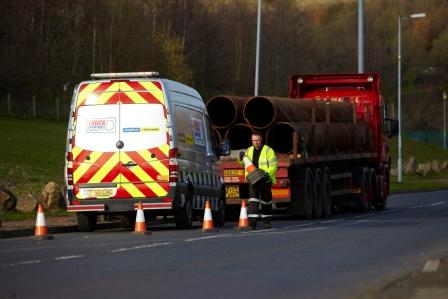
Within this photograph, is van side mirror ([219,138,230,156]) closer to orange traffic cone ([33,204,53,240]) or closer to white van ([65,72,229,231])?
white van ([65,72,229,231])

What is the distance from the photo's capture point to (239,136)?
30609 millimetres

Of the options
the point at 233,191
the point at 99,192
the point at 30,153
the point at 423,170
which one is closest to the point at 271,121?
the point at 233,191

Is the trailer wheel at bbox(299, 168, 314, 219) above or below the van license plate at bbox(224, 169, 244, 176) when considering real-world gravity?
below

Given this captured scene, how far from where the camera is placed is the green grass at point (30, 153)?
4428 cm

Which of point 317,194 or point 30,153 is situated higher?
point 30,153

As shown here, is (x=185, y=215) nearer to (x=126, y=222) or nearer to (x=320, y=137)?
(x=126, y=222)

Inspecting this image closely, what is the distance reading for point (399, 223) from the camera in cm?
2783

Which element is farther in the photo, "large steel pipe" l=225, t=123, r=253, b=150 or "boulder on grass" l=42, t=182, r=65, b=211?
"boulder on grass" l=42, t=182, r=65, b=211

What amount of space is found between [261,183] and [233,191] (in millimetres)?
4674

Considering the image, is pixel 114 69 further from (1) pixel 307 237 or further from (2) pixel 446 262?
(2) pixel 446 262

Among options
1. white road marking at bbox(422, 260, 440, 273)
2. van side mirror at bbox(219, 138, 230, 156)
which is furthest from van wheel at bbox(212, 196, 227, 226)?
white road marking at bbox(422, 260, 440, 273)

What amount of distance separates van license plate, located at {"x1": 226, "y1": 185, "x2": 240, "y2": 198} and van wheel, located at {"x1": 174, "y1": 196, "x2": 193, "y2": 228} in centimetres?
438

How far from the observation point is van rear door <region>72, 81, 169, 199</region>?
81.2 feet

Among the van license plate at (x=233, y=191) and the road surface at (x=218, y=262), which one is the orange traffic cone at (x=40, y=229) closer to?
the road surface at (x=218, y=262)
